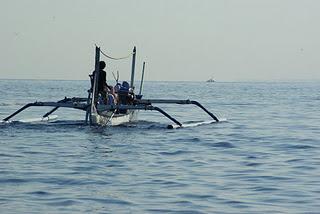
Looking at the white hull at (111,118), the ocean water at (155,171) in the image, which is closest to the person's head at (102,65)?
the white hull at (111,118)

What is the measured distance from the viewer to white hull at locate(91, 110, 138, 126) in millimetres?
28388

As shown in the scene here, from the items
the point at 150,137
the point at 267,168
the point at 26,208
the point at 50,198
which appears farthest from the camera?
the point at 150,137

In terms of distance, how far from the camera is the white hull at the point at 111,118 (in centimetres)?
2839

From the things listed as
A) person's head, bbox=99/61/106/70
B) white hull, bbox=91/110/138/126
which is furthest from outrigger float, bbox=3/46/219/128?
person's head, bbox=99/61/106/70

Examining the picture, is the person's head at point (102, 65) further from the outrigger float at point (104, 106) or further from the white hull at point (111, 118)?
the white hull at point (111, 118)

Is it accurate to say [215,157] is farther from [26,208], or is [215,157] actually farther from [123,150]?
[26,208]

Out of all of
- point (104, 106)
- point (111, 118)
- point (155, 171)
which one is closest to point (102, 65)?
point (104, 106)

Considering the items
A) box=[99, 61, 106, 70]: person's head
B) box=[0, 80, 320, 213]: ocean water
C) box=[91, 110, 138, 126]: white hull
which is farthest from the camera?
box=[99, 61, 106, 70]: person's head

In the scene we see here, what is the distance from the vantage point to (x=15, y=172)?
16.9 meters

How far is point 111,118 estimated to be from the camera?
29.8 m

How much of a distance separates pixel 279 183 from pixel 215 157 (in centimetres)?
516

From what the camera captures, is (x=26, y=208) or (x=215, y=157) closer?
(x=26, y=208)

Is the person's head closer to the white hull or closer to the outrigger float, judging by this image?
the outrigger float

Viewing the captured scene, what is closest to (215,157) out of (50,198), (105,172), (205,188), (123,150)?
(123,150)
